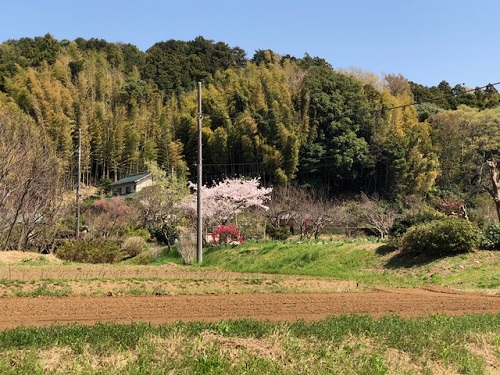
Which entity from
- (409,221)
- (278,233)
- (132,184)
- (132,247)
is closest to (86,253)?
(132,247)

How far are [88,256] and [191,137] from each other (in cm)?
2545

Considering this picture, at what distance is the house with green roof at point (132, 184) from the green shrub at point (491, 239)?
98.5 feet

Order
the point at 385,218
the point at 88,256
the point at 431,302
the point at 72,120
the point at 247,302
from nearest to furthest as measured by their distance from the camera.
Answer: the point at 247,302 → the point at 431,302 → the point at 88,256 → the point at 385,218 → the point at 72,120

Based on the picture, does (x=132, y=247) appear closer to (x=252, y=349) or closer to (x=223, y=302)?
(x=223, y=302)

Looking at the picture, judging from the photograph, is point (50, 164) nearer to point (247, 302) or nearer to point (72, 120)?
point (247, 302)

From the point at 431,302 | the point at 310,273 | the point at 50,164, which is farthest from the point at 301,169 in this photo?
the point at 431,302

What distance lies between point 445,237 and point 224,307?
9.49 m

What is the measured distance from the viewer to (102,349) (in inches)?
172

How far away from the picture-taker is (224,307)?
7.43m

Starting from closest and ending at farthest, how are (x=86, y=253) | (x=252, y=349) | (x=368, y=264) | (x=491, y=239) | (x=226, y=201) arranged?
(x=252, y=349), (x=491, y=239), (x=368, y=264), (x=86, y=253), (x=226, y=201)

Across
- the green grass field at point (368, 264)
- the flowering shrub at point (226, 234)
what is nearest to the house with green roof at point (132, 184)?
the flowering shrub at point (226, 234)

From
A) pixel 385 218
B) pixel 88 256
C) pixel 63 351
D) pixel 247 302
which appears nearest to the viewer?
pixel 63 351

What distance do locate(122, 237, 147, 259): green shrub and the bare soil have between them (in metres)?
13.6

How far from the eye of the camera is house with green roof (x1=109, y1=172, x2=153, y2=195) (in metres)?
41.2
